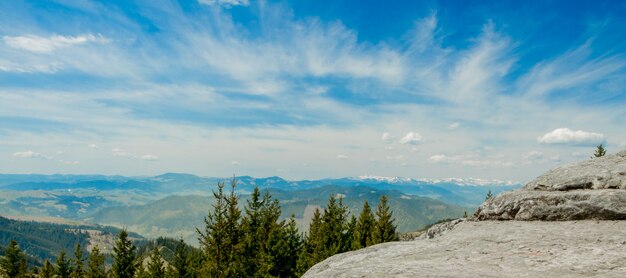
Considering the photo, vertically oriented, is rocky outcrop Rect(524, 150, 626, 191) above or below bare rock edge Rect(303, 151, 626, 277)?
above

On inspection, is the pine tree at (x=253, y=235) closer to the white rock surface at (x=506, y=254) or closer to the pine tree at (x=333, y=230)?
the pine tree at (x=333, y=230)

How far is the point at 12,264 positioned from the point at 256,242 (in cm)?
5113

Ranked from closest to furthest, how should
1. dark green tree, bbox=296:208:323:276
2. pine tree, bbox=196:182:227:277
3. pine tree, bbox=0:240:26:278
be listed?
pine tree, bbox=196:182:227:277, dark green tree, bbox=296:208:323:276, pine tree, bbox=0:240:26:278

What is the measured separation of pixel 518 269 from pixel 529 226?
3974 millimetres

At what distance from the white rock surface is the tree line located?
1025 inches

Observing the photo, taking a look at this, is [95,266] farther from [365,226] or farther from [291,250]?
[365,226]

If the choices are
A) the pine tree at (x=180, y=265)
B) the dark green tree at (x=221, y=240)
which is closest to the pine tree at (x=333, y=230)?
the dark green tree at (x=221, y=240)

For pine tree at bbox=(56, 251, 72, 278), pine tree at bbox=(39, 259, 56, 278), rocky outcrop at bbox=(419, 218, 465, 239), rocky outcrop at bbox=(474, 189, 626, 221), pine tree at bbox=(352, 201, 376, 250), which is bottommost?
pine tree at bbox=(56, 251, 72, 278)

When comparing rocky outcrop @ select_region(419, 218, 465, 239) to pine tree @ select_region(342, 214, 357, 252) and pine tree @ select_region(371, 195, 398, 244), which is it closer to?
pine tree @ select_region(371, 195, 398, 244)

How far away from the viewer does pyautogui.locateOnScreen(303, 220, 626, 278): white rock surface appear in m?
8.14

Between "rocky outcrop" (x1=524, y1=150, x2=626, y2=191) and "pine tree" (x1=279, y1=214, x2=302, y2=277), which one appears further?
"pine tree" (x1=279, y1=214, x2=302, y2=277)

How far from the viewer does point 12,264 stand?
63438mm

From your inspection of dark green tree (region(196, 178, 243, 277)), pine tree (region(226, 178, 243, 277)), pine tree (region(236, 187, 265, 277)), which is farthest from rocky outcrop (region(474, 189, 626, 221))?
pine tree (region(236, 187, 265, 277))

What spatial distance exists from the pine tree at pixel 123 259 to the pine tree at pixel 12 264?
26.3 m
